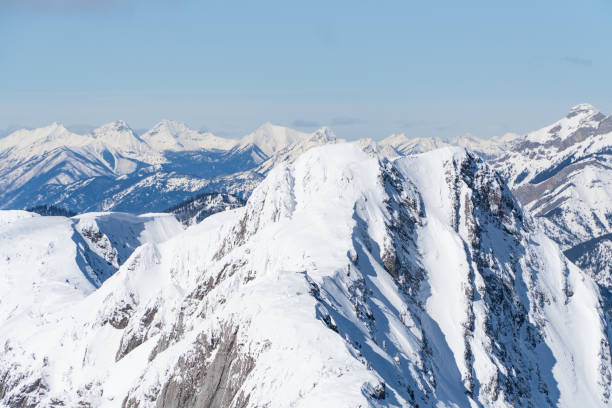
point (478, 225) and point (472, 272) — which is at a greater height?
point (478, 225)

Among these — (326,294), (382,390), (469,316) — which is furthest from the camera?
(469,316)

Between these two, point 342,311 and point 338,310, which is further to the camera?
point 342,311

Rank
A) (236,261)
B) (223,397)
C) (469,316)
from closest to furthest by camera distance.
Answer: (223,397)
(236,261)
(469,316)

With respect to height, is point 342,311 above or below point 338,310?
below

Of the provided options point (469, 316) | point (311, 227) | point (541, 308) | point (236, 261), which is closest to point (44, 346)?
point (236, 261)

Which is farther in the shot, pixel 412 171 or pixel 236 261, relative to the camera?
pixel 412 171

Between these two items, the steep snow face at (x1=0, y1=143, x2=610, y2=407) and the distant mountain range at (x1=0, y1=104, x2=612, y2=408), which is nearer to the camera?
the steep snow face at (x1=0, y1=143, x2=610, y2=407)

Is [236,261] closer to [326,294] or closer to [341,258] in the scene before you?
[341,258]

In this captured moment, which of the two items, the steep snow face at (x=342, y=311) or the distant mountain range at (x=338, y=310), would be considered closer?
the steep snow face at (x=342, y=311)
